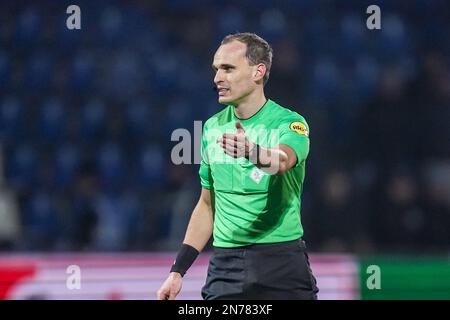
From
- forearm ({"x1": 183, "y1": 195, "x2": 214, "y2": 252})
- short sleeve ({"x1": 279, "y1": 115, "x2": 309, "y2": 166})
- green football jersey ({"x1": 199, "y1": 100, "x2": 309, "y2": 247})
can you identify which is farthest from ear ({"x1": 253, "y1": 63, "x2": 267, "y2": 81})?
forearm ({"x1": 183, "y1": 195, "x2": 214, "y2": 252})

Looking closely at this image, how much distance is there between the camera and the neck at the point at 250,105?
3.99 metres

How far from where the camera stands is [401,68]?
7.62 meters

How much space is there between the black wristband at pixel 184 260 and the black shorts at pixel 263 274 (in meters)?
0.17

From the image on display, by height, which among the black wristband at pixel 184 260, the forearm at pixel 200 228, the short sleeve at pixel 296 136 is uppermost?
the short sleeve at pixel 296 136

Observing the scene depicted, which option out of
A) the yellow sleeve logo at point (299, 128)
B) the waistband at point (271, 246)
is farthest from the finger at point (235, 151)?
the waistband at point (271, 246)

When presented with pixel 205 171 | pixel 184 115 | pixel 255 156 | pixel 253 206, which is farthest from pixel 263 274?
pixel 184 115

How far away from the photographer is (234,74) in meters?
3.94

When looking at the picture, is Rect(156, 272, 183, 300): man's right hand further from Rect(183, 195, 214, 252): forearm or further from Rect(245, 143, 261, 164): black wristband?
Rect(245, 143, 261, 164): black wristband

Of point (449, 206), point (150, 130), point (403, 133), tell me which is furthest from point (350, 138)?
point (150, 130)

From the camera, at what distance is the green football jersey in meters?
3.85

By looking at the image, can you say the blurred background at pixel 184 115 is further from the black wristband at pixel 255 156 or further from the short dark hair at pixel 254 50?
the black wristband at pixel 255 156

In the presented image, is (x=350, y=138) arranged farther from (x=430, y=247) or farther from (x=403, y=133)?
(x=430, y=247)

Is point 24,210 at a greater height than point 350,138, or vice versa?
point 350,138
